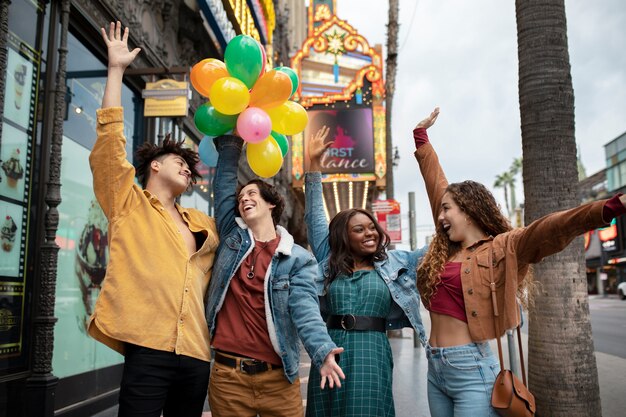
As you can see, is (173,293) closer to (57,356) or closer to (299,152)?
(57,356)

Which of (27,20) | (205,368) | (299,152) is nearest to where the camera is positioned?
(205,368)

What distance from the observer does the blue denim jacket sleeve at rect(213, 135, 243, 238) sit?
297cm

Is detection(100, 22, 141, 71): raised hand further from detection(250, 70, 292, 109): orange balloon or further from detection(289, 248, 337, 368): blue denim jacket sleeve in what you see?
detection(289, 248, 337, 368): blue denim jacket sleeve

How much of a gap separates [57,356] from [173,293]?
3.16 meters

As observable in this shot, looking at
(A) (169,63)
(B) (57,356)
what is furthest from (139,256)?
(A) (169,63)

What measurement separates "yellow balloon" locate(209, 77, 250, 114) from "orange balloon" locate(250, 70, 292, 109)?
0.18 metres

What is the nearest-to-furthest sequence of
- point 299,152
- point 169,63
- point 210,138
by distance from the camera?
point 210,138 → point 169,63 → point 299,152

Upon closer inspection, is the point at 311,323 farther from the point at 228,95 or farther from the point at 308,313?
the point at 228,95

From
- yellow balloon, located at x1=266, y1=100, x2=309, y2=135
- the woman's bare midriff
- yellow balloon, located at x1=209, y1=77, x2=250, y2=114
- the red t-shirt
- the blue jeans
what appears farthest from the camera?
yellow balloon, located at x1=266, y1=100, x2=309, y2=135

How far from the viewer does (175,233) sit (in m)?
2.64

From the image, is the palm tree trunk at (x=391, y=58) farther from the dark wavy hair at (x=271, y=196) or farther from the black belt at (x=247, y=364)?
the black belt at (x=247, y=364)

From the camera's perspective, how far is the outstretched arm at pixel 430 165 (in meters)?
3.05

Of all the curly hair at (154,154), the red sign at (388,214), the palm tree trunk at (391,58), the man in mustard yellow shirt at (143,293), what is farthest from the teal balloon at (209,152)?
the palm tree trunk at (391,58)

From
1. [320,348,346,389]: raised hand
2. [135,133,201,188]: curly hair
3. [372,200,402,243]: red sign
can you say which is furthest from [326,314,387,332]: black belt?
[372,200,402,243]: red sign
